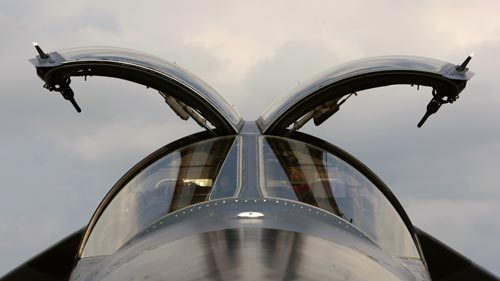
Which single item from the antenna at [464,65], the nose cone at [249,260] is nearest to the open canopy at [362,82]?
the antenna at [464,65]

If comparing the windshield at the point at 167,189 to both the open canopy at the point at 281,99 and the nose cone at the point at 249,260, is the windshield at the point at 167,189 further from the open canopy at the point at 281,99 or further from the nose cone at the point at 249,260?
the nose cone at the point at 249,260

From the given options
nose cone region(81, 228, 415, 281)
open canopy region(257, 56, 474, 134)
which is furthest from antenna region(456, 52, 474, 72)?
nose cone region(81, 228, 415, 281)

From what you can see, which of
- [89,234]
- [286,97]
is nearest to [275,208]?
[89,234]

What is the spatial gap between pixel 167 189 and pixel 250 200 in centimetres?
145

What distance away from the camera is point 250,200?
9102 millimetres

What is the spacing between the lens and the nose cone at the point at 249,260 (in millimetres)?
7180

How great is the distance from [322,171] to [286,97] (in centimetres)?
173

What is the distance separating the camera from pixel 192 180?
404 inches

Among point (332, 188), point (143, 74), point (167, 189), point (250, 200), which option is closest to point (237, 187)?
point (250, 200)

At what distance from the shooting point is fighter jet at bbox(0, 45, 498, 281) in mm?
7750

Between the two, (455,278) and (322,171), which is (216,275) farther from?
(455,278)

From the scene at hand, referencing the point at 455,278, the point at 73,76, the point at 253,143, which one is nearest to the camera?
the point at 253,143

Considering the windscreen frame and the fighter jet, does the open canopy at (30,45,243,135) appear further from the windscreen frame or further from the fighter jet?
the windscreen frame

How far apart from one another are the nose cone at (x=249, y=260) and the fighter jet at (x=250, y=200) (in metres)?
0.01
